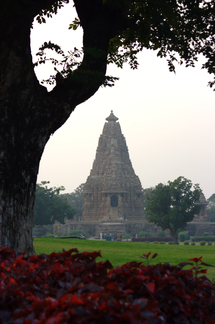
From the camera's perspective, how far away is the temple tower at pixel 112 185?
214 ft

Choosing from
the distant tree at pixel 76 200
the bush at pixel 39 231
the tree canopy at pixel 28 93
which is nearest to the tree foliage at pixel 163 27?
the tree canopy at pixel 28 93

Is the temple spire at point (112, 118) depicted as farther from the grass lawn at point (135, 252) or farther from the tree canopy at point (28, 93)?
the tree canopy at point (28, 93)

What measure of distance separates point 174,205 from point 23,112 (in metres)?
42.2

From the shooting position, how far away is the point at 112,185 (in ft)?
214

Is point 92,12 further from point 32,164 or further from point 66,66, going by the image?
point 32,164

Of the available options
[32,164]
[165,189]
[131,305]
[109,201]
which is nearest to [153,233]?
[109,201]

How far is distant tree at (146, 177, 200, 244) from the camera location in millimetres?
47062

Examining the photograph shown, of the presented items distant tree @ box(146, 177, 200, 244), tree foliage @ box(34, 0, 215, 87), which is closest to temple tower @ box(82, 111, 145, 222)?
distant tree @ box(146, 177, 200, 244)

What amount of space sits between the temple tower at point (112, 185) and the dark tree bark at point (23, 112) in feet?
183

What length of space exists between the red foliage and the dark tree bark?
3275 mm

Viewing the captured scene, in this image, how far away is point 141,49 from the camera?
44.2 feet

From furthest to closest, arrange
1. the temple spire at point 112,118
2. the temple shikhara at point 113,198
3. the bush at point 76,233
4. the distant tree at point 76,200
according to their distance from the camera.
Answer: the distant tree at point 76,200
the temple spire at point 112,118
the temple shikhara at point 113,198
the bush at point 76,233

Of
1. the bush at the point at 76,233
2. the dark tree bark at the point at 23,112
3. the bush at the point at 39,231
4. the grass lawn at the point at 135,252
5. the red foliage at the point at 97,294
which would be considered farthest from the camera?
the bush at the point at 39,231

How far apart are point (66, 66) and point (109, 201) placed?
2258 inches
